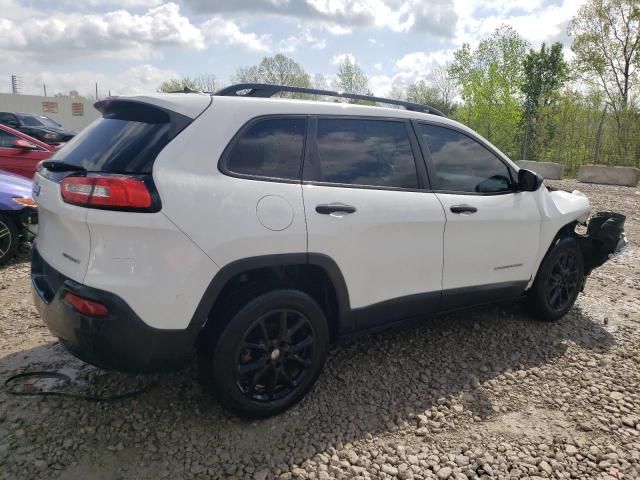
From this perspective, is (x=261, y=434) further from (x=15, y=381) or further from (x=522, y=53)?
(x=522, y=53)

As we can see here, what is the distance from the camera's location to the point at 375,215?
107 inches

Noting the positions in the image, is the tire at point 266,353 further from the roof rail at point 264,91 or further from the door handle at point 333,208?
the roof rail at point 264,91

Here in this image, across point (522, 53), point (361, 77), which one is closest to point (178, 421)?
point (522, 53)

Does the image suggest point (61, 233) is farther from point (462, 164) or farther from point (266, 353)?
point (462, 164)

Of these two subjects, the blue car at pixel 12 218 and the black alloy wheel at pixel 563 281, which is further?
the blue car at pixel 12 218

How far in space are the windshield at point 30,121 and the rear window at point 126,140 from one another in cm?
1614

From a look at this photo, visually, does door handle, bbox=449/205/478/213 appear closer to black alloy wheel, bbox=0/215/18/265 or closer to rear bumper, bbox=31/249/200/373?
rear bumper, bbox=31/249/200/373

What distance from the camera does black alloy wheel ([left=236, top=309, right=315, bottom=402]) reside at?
2.48 m

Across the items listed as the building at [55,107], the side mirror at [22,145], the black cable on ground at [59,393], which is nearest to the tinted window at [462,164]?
the black cable on ground at [59,393]

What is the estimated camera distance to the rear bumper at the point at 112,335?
6.89 ft

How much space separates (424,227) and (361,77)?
3545 centimetres

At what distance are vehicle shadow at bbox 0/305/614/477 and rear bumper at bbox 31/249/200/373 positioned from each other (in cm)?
47

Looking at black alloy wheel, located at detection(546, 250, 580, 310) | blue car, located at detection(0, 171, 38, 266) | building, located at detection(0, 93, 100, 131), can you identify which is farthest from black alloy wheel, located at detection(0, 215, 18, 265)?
building, located at detection(0, 93, 100, 131)

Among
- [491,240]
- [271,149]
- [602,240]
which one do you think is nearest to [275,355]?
[271,149]
